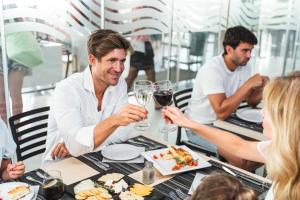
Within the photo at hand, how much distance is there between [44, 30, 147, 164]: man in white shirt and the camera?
6.48 feet

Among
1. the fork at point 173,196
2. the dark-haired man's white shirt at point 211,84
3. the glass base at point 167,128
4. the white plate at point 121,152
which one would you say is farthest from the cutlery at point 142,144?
the dark-haired man's white shirt at point 211,84

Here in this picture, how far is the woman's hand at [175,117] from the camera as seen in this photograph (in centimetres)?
189

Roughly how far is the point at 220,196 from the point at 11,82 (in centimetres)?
311

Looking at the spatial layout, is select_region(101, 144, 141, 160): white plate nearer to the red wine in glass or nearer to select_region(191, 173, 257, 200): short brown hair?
the red wine in glass

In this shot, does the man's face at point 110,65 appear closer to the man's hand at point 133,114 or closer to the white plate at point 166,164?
the man's hand at point 133,114

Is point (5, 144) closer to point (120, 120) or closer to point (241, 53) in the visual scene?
point (120, 120)

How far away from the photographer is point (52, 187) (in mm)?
1456

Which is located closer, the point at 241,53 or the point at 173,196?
the point at 173,196

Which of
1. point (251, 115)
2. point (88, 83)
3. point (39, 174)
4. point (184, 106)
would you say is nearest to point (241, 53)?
point (251, 115)

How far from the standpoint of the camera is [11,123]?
2211 millimetres

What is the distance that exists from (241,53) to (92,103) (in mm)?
1381

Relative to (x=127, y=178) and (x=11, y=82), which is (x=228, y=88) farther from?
(x=11, y=82)

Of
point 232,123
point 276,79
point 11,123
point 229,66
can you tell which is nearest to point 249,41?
point 229,66

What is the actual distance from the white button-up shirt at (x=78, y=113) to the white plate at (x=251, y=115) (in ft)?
3.00
